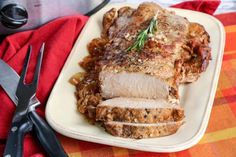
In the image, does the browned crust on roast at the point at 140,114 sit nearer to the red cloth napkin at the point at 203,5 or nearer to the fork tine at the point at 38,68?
the fork tine at the point at 38,68

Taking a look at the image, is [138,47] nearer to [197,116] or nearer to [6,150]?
[197,116]

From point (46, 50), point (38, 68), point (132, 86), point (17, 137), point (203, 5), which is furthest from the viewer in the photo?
point (203, 5)

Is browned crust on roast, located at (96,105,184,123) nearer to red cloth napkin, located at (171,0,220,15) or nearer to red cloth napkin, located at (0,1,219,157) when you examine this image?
red cloth napkin, located at (0,1,219,157)

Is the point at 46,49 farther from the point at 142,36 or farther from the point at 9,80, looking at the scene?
the point at 142,36

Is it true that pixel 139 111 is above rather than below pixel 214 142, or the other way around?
above

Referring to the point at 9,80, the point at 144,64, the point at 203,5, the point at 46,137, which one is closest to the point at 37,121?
the point at 46,137

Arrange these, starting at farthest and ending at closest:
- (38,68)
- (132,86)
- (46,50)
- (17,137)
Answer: (46,50), (38,68), (132,86), (17,137)

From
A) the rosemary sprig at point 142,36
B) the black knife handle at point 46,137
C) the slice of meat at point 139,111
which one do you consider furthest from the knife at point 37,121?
the rosemary sprig at point 142,36

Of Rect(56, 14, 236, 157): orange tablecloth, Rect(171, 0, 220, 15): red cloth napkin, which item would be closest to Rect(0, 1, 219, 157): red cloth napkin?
Rect(171, 0, 220, 15): red cloth napkin
